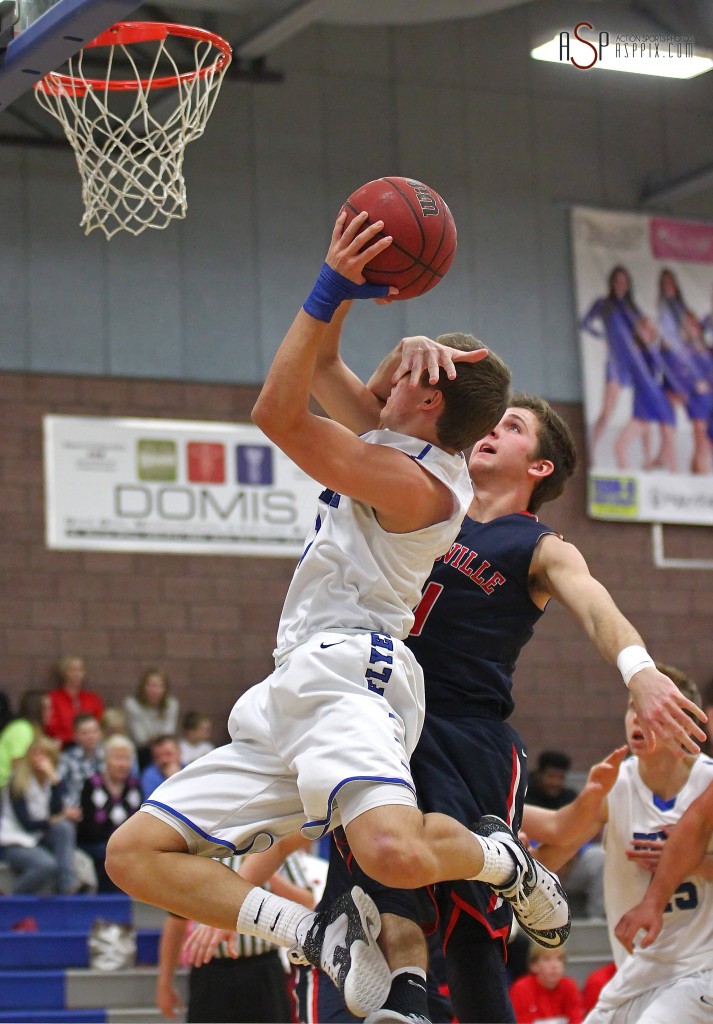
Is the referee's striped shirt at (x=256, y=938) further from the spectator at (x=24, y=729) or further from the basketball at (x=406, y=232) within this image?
the spectator at (x=24, y=729)

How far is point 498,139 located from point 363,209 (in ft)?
43.1

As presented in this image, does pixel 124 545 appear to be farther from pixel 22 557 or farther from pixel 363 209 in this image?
pixel 363 209

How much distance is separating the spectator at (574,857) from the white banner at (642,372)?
4.02 meters

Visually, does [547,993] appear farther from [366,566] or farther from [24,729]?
[366,566]

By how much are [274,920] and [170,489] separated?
1106cm

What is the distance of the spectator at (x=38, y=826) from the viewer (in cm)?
1148

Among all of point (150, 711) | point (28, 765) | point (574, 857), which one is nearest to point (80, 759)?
point (28, 765)

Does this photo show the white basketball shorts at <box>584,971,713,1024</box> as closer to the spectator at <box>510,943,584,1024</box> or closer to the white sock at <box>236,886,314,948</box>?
the white sock at <box>236,886,314,948</box>

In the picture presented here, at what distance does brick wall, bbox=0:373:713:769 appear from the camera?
14422 millimetres

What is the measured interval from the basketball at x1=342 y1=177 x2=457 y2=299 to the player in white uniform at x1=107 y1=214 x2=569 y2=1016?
71 millimetres

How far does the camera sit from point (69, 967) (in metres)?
10.8

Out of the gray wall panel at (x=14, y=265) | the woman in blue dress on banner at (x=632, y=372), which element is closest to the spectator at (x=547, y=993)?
the woman in blue dress on banner at (x=632, y=372)

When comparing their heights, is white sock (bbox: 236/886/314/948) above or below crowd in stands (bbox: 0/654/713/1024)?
above

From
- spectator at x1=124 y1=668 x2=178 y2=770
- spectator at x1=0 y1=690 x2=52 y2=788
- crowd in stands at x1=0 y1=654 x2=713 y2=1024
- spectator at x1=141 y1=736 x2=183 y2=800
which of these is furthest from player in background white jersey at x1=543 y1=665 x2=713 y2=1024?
spectator at x1=124 y1=668 x2=178 y2=770
